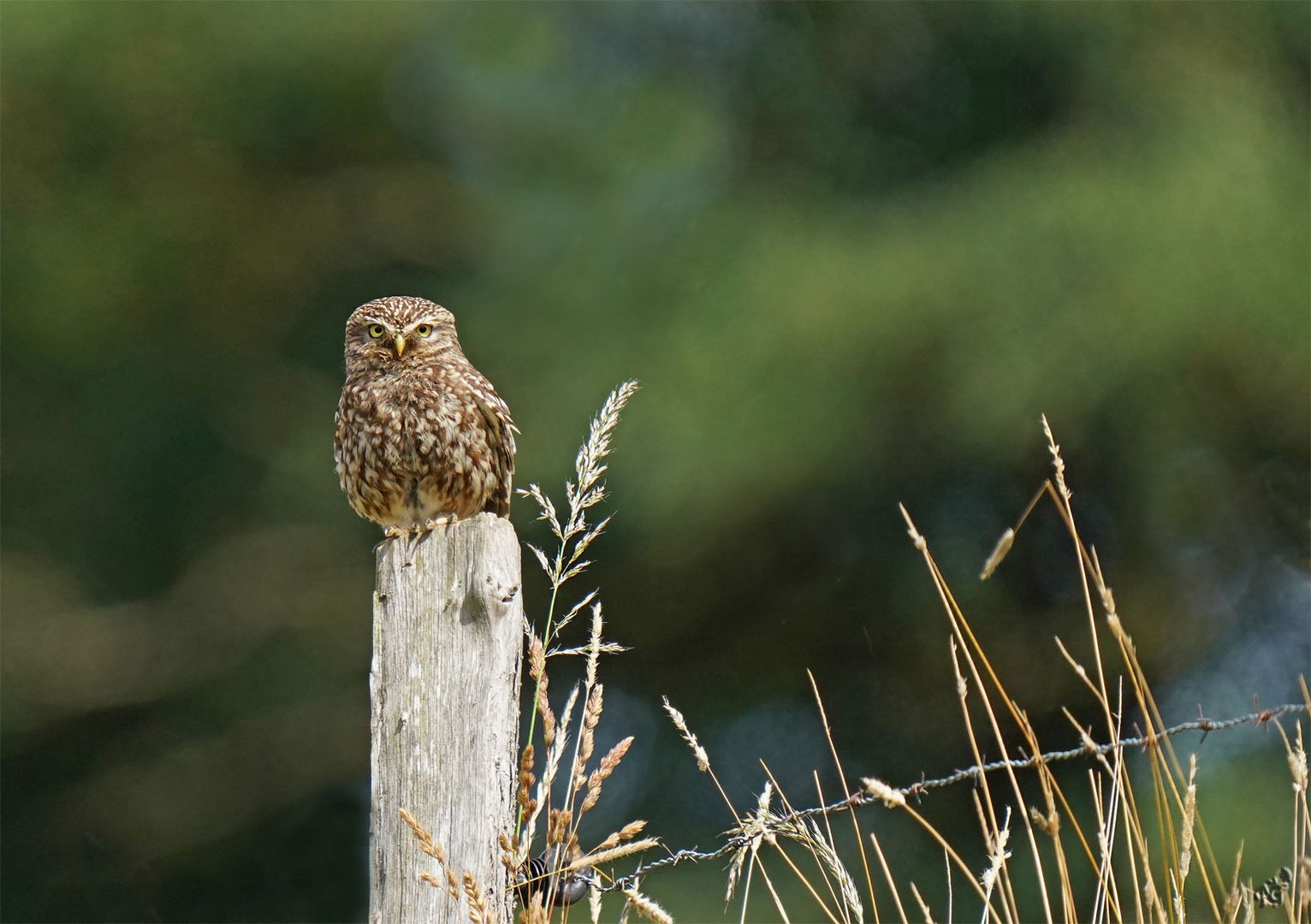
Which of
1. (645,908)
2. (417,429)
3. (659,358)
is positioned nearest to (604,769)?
(645,908)

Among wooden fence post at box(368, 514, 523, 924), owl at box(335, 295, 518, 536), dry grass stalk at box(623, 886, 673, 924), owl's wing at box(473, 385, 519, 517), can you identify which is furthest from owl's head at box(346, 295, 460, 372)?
dry grass stalk at box(623, 886, 673, 924)

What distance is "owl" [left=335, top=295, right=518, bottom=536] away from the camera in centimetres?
370

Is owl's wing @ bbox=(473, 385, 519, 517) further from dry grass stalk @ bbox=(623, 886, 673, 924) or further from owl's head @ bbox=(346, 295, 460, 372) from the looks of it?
dry grass stalk @ bbox=(623, 886, 673, 924)

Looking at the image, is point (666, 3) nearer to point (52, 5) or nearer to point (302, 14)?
point (302, 14)

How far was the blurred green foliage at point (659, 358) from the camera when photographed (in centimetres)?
623

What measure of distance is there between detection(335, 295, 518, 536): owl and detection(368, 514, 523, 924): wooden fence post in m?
1.48

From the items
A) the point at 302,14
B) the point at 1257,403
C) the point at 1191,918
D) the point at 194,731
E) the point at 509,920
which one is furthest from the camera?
the point at 194,731

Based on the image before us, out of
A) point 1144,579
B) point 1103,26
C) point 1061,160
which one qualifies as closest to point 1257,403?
point 1144,579

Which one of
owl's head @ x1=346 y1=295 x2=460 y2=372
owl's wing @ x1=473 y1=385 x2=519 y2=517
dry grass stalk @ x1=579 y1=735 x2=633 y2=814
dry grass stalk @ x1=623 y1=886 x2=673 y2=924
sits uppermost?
owl's head @ x1=346 y1=295 x2=460 y2=372

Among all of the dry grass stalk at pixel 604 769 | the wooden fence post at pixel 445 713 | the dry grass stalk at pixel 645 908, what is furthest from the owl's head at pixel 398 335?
the dry grass stalk at pixel 645 908

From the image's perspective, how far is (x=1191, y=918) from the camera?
247 cm

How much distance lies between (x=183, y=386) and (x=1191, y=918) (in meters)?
5.72

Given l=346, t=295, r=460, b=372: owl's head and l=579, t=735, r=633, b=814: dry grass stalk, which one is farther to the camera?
l=346, t=295, r=460, b=372: owl's head

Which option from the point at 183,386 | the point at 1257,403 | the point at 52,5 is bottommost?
the point at 1257,403
